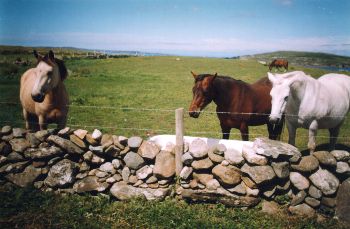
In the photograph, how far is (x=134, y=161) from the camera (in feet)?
18.3

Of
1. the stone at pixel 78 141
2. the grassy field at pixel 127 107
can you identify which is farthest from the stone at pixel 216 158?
the stone at pixel 78 141

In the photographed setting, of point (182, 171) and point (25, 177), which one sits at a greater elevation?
point (182, 171)

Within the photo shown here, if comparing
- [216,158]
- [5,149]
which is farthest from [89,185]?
[216,158]

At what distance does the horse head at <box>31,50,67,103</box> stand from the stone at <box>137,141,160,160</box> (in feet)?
8.38

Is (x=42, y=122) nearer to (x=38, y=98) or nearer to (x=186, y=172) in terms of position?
(x=38, y=98)

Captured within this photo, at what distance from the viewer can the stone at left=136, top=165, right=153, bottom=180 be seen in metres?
5.53

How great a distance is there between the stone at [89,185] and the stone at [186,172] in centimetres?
152

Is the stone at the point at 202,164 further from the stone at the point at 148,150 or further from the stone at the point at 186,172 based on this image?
the stone at the point at 148,150

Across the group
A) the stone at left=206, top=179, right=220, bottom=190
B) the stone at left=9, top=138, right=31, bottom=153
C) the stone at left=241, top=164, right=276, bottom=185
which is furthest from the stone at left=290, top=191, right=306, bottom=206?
the stone at left=9, top=138, right=31, bottom=153

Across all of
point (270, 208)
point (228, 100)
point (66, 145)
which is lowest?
point (270, 208)

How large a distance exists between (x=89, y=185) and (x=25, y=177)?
1.39 meters

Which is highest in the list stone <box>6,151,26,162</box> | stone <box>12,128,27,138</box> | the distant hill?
the distant hill

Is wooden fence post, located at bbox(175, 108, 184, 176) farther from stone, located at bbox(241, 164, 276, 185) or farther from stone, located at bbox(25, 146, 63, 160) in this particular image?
stone, located at bbox(25, 146, 63, 160)

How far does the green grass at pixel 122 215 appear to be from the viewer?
183 inches
